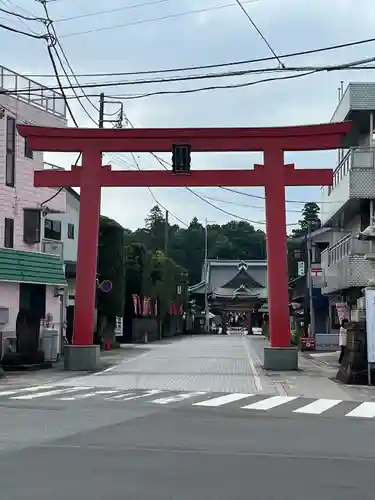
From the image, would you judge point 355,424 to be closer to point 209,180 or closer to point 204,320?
point 209,180

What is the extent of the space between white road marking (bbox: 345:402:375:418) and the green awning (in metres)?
14.1

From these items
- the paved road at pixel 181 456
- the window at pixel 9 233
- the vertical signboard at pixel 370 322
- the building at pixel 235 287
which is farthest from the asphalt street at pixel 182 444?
the building at pixel 235 287

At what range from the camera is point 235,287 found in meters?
79.6

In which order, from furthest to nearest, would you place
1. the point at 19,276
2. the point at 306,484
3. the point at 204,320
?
the point at 204,320, the point at 19,276, the point at 306,484

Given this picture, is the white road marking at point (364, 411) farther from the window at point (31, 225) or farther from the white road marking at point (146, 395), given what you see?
the window at point (31, 225)

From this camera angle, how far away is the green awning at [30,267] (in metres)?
26.7

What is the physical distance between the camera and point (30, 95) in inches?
1172

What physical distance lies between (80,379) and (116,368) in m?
4.51

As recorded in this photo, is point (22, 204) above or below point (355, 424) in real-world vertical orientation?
above

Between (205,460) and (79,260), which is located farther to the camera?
(79,260)

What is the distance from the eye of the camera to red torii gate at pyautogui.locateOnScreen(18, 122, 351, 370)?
82.4ft

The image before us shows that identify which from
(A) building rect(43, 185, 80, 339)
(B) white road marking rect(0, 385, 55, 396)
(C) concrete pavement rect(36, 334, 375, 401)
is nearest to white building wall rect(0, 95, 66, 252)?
(C) concrete pavement rect(36, 334, 375, 401)

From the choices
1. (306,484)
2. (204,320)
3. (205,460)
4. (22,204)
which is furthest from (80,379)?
(204,320)

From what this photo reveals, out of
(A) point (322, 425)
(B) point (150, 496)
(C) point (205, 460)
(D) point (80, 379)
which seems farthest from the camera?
(D) point (80, 379)
